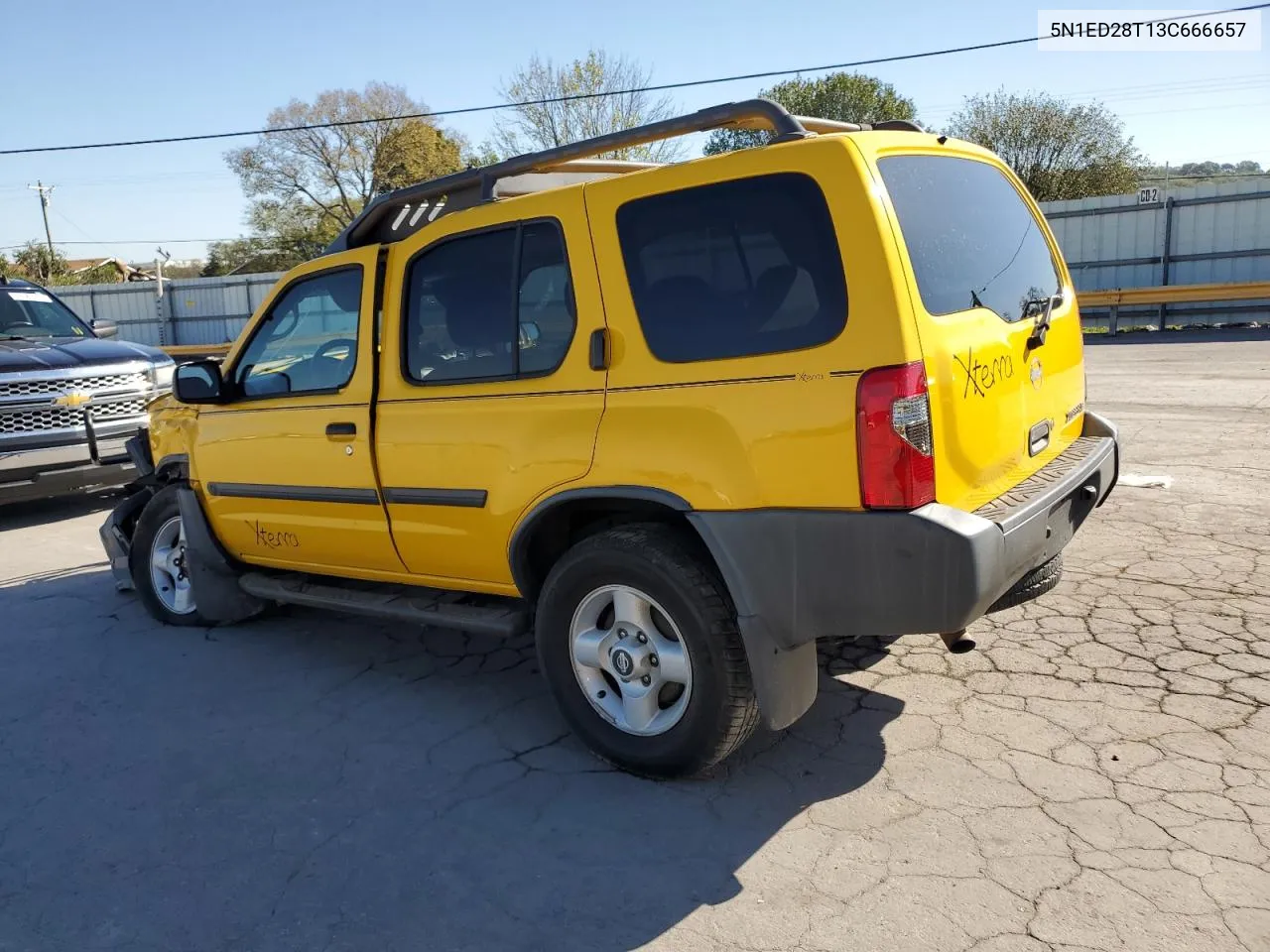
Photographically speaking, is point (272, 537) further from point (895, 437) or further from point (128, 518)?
point (895, 437)

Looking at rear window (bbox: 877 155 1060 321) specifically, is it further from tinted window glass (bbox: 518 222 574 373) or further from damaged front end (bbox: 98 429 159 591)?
damaged front end (bbox: 98 429 159 591)

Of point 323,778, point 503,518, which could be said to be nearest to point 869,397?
point 503,518

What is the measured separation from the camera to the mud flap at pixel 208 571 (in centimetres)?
497

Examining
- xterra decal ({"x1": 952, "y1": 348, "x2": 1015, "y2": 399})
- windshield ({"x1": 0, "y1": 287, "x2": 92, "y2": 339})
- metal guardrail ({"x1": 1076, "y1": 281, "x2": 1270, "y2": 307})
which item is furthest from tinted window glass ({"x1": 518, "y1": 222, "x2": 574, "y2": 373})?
metal guardrail ({"x1": 1076, "y1": 281, "x2": 1270, "y2": 307})

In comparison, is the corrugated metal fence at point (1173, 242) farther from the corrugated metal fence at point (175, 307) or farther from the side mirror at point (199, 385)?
the corrugated metal fence at point (175, 307)

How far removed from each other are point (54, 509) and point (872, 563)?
8.39 meters

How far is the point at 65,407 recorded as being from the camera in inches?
315

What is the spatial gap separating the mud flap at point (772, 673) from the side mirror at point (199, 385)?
294 cm

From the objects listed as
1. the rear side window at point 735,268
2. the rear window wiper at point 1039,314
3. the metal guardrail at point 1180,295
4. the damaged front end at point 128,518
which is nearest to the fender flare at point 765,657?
the rear side window at point 735,268

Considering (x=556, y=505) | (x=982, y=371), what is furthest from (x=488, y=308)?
(x=982, y=371)

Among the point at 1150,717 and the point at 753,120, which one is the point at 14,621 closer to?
the point at 753,120

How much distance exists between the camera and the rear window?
2980 millimetres

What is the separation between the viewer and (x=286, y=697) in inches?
169

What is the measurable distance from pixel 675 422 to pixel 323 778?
1.81 metres
